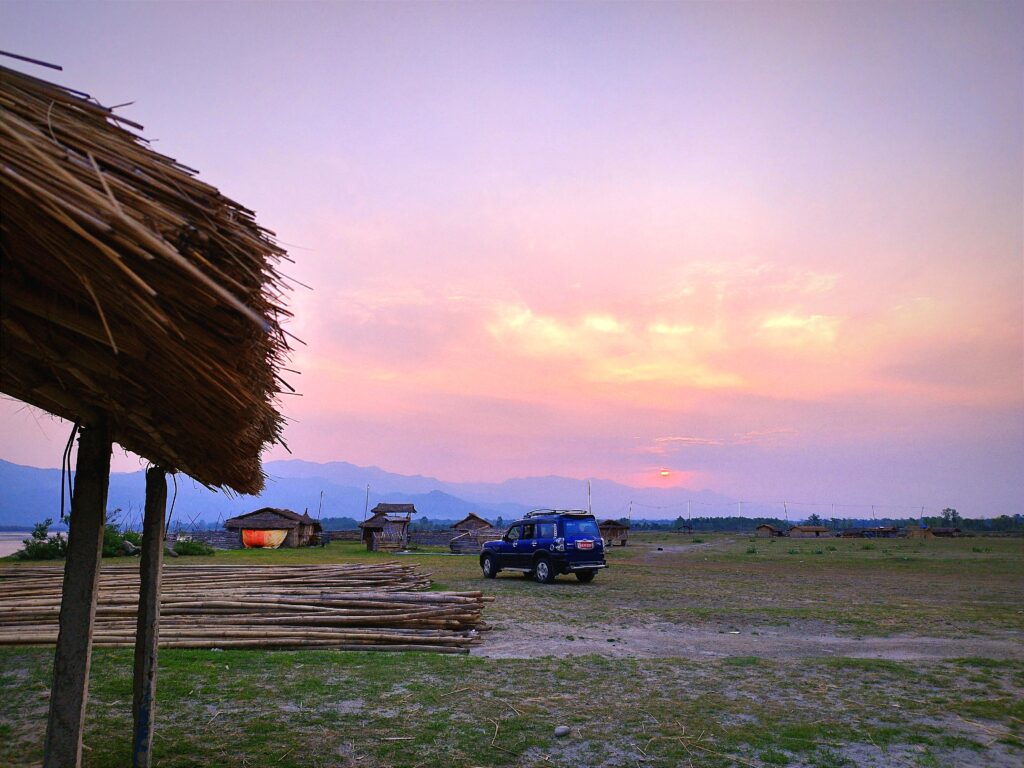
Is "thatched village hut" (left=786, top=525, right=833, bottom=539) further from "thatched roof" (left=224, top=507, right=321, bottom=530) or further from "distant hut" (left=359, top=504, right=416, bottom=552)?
"thatched roof" (left=224, top=507, right=321, bottom=530)

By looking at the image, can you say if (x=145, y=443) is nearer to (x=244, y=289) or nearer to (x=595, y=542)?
(x=244, y=289)

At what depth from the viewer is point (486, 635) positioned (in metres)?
11.7

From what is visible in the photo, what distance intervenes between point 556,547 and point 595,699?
13826 mm

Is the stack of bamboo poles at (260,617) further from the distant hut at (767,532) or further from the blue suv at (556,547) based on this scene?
the distant hut at (767,532)

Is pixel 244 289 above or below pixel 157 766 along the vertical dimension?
above

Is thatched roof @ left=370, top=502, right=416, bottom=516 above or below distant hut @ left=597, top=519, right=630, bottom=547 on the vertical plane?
above

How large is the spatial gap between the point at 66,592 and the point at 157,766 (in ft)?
7.94

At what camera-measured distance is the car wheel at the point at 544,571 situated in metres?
21.1

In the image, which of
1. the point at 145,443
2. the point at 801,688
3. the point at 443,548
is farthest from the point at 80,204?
the point at 443,548

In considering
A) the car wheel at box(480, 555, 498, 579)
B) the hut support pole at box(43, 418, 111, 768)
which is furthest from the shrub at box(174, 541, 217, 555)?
the hut support pole at box(43, 418, 111, 768)

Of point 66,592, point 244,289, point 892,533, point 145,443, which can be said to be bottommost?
point 892,533

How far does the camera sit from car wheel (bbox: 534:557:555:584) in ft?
69.3

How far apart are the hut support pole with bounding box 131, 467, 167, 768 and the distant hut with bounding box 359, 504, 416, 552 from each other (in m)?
39.8

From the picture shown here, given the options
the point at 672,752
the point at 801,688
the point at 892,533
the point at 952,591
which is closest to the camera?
the point at 672,752
